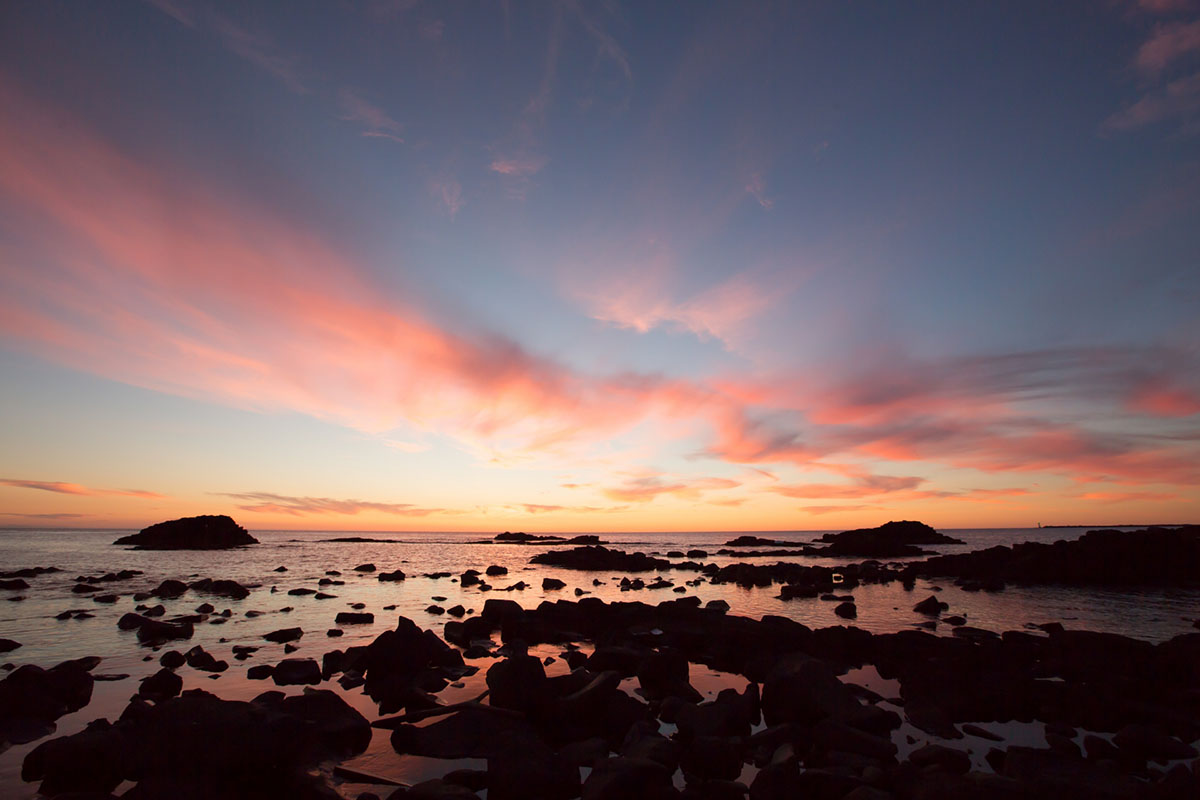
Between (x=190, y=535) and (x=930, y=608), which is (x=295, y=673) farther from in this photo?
(x=190, y=535)

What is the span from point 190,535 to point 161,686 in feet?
A: 349

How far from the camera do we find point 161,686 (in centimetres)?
1501

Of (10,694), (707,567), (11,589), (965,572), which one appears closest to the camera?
(10,694)

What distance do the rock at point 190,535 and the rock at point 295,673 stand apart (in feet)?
328

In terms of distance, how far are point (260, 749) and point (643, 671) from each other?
10718 millimetres

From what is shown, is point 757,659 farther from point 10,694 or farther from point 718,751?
point 10,694

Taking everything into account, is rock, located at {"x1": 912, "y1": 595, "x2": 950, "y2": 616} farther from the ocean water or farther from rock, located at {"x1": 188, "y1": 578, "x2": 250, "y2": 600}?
rock, located at {"x1": 188, "y1": 578, "x2": 250, "y2": 600}

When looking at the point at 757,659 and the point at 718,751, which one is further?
the point at 757,659

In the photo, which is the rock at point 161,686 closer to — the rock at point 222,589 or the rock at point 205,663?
the rock at point 205,663

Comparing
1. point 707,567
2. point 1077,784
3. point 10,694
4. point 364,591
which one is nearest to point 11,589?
point 364,591

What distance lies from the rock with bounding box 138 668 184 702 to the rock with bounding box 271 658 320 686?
8.08ft

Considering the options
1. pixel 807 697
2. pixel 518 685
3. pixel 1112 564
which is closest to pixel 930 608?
pixel 807 697

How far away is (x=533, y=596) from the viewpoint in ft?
131

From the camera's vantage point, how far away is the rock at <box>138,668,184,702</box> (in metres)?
14.8
